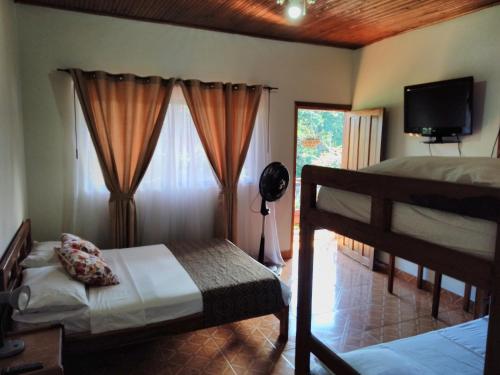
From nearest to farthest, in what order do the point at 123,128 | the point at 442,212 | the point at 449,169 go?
the point at 442,212, the point at 449,169, the point at 123,128

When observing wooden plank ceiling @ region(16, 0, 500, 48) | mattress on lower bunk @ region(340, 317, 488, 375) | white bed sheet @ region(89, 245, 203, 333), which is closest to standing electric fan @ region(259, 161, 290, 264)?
white bed sheet @ region(89, 245, 203, 333)

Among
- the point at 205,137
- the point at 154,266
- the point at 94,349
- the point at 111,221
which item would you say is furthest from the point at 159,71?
the point at 94,349

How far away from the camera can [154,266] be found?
2965 mm

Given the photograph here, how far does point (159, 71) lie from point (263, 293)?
102 inches

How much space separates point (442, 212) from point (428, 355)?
45.1 inches

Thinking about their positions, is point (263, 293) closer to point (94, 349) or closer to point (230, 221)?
point (94, 349)

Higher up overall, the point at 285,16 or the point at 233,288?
the point at 285,16

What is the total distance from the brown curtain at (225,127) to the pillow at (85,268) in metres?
1.78

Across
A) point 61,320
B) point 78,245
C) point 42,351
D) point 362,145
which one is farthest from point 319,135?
point 42,351

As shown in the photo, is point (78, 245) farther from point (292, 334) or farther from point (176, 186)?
point (292, 334)

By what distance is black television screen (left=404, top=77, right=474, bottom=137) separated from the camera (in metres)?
3.32

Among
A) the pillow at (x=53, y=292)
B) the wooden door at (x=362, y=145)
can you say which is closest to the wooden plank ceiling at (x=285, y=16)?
the wooden door at (x=362, y=145)

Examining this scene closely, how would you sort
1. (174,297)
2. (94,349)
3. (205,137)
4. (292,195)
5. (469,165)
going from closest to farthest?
1. (469,165)
2. (94,349)
3. (174,297)
4. (205,137)
5. (292,195)

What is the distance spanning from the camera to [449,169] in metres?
1.43
